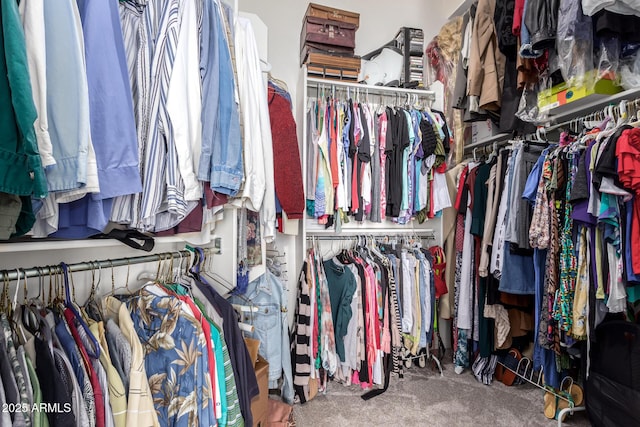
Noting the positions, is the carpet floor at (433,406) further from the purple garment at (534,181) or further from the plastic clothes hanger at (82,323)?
the plastic clothes hanger at (82,323)

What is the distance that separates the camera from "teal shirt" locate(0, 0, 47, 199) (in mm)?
555

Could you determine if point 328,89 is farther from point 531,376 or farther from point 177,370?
point 531,376

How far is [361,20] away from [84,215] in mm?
2701

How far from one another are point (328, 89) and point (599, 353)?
2145mm

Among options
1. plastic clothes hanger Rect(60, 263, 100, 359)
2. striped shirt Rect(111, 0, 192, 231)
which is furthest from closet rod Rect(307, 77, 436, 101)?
plastic clothes hanger Rect(60, 263, 100, 359)

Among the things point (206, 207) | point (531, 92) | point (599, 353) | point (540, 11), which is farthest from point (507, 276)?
point (206, 207)

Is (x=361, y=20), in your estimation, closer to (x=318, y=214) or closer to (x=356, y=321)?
(x=318, y=214)

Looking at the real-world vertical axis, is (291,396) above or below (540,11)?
below

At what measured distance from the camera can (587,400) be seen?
5.09 feet

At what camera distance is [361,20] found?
2.83 m

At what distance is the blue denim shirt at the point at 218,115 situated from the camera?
107cm

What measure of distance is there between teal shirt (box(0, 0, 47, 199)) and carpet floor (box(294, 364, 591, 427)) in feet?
5.71

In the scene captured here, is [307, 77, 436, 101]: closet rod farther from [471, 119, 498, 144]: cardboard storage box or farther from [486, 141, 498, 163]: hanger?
[486, 141, 498, 163]: hanger

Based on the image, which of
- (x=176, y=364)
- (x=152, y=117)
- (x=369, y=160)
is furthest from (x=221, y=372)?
(x=369, y=160)
